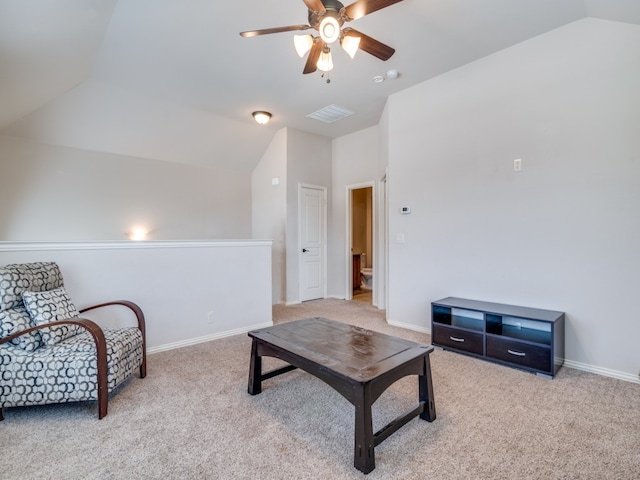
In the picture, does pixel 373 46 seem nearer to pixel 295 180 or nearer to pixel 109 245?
pixel 109 245

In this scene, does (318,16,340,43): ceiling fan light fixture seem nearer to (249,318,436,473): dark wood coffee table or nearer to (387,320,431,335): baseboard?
(249,318,436,473): dark wood coffee table

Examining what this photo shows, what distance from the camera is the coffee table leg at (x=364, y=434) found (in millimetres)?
1620

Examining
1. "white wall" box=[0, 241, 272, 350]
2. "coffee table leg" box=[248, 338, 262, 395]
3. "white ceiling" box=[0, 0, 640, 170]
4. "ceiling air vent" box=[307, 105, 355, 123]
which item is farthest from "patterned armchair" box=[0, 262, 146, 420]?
"ceiling air vent" box=[307, 105, 355, 123]

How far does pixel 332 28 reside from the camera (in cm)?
211

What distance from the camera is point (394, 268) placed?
425cm

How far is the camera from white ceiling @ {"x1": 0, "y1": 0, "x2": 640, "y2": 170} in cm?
262

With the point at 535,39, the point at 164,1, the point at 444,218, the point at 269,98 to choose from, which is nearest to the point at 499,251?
the point at 444,218

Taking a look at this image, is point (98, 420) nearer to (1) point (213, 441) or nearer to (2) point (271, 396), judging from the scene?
(1) point (213, 441)

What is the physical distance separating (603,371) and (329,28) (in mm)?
3454

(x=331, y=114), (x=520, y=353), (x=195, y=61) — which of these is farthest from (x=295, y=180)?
(x=520, y=353)

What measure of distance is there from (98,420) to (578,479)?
108 inches

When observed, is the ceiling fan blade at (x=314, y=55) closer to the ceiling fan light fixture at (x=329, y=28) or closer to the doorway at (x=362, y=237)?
the ceiling fan light fixture at (x=329, y=28)

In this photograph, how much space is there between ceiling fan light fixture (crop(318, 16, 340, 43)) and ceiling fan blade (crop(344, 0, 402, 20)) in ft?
0.35

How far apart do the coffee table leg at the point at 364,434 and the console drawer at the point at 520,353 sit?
1845mm
